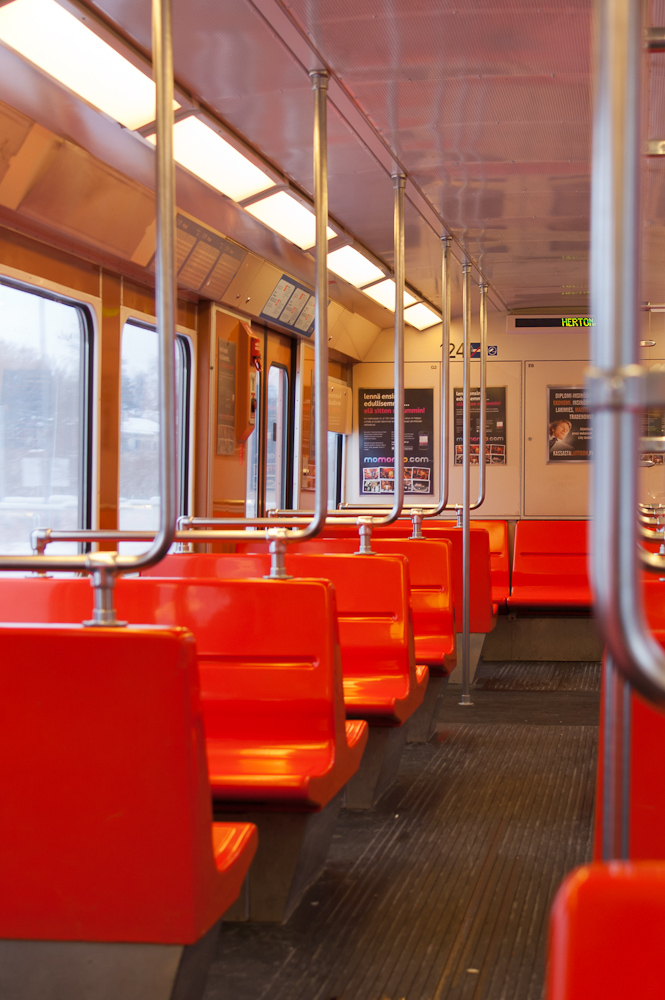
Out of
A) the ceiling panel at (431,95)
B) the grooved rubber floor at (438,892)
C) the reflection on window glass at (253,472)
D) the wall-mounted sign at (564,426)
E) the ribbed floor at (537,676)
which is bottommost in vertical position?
the ribbed floor at (537,676)

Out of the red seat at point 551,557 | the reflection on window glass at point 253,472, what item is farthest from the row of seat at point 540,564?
the reflection on window glass at point 253,472

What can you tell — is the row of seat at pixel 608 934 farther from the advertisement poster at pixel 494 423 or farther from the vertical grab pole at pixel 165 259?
the advertisement poster at pixel 494 423

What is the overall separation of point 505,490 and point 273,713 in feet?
19.7

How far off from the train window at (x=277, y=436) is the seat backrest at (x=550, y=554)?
2146 millimetres

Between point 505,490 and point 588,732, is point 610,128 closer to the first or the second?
point 588,732

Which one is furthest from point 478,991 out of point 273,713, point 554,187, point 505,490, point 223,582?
point 505,490

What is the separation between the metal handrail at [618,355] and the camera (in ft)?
2.45

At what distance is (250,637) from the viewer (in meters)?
2.88

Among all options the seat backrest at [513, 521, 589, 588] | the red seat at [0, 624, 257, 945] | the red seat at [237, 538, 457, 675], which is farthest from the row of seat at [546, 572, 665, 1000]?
the seat backrest at [513, 521, 589, 588]

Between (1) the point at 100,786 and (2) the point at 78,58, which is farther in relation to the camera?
(2) the point at 78,58

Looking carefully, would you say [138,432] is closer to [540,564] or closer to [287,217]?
[287,217]

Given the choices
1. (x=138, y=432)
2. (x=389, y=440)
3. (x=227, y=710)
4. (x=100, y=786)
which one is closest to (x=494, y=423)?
(x=389, y=440)

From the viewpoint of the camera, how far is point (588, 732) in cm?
525

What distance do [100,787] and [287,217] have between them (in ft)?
13.6
